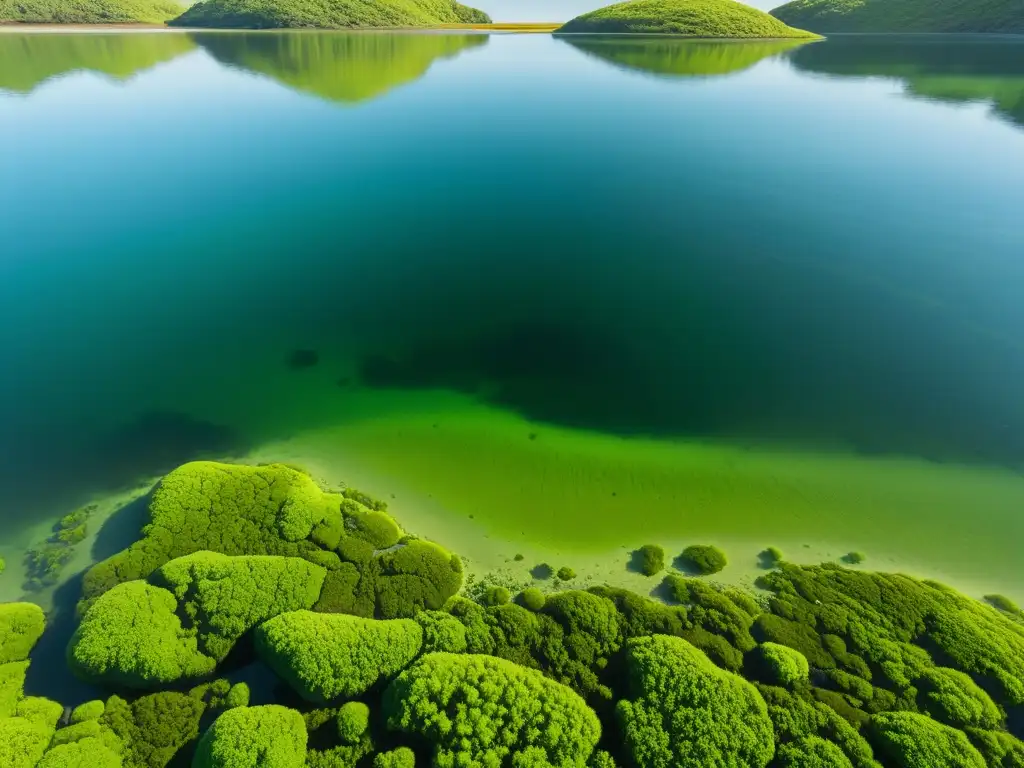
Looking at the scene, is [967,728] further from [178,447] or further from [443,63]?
[443,63]

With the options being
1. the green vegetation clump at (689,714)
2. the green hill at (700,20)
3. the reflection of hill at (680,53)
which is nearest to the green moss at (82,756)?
the green vegetation clump at (689,714)

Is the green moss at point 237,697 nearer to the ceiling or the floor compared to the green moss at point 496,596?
nearer to the floor

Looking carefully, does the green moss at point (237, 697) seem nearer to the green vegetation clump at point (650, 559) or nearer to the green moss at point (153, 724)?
the green moss at point (153, 724)

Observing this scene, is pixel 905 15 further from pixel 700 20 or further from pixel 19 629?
pixel 19 629

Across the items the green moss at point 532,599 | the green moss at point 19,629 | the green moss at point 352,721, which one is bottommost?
the green moss at point 19,629

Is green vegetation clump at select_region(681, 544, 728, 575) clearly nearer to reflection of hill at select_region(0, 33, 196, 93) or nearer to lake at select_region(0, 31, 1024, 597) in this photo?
Result: lake at select_region(0, 31, 1024, 597)

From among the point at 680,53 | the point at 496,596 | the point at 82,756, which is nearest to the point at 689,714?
the point at 496,596

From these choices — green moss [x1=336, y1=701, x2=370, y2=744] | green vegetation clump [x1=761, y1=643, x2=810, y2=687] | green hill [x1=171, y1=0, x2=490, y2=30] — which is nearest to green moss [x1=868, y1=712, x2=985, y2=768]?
green vegetation clump [x1=761, y1=643, x2=810, y2=687]
